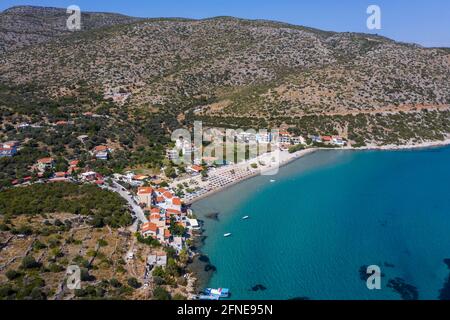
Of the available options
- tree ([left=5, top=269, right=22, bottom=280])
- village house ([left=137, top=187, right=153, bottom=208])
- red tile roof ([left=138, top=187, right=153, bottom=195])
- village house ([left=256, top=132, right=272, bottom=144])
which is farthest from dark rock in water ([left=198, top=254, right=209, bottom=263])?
village house ([left=256, top=132, right=272, bottom=144])

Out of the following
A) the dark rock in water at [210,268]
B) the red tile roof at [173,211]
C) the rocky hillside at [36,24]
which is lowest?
the dark rock in water at [210,268]

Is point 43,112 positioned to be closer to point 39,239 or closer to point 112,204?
point 112,204

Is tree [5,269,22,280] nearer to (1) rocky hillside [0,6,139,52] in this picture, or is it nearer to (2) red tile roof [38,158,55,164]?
(2) red tile roof [38,158,55,164]

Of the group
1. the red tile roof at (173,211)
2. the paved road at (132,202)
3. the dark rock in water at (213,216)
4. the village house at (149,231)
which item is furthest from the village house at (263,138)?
the village house at (149,231)

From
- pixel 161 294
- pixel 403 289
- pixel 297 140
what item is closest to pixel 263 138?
pixel 297 140

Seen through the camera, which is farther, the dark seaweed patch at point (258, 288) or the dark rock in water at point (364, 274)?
the dark rock in water at point (364, 274)

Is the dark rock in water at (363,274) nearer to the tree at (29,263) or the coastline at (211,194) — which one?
the coastline at (211,194)
